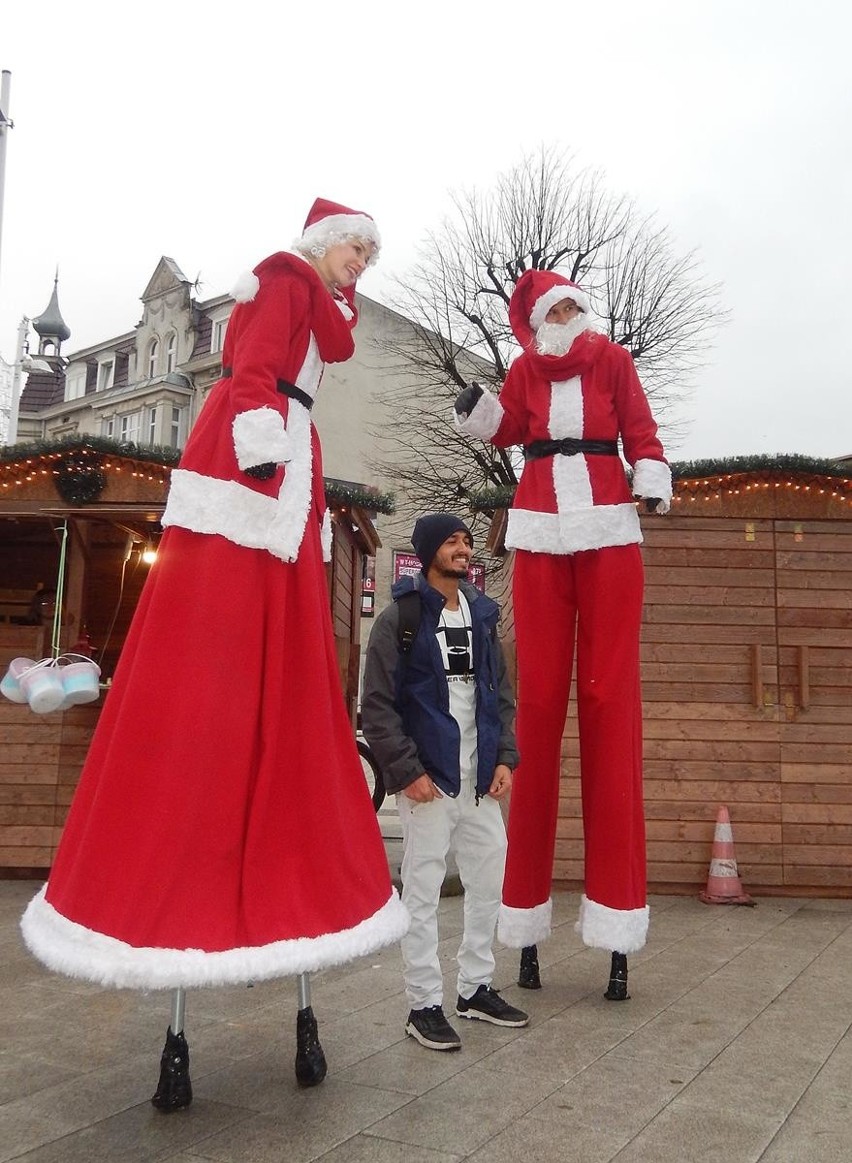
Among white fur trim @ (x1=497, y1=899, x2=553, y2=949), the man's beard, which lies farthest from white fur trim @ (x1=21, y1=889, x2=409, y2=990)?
the man's beard

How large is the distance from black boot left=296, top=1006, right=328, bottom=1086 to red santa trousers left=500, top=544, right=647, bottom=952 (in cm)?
126

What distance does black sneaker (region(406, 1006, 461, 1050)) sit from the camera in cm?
297

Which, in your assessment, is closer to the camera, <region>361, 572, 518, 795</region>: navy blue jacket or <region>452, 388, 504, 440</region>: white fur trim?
<region>361, 572, 518, 795</region>: navy blue jacket

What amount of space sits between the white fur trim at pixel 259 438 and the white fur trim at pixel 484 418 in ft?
4.88

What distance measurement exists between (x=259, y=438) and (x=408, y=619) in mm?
917

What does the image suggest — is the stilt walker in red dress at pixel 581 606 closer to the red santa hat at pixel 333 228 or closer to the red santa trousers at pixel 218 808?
the red santa hat at pixel 333 228

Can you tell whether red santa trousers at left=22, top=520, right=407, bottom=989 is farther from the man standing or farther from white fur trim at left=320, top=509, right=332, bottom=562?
the man standing

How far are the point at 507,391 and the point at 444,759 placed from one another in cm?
170

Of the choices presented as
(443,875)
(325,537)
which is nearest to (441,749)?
(443,875)

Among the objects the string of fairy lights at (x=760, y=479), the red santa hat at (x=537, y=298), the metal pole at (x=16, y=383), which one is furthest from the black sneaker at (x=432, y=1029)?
the metal pole at (x=16, y=383)

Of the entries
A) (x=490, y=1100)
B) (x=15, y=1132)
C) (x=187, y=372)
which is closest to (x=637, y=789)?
(x=490, y=1100)

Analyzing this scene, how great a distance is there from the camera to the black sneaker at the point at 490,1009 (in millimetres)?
3246

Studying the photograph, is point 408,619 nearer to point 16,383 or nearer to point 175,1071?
point 175,1071

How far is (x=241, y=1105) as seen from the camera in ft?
8.33
